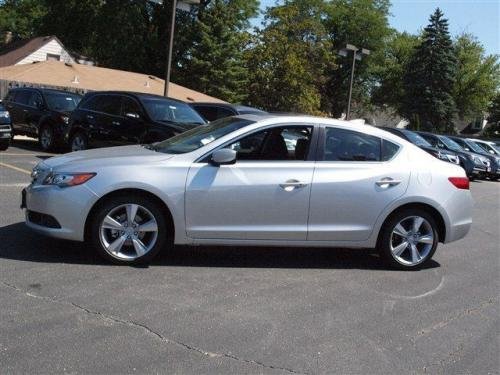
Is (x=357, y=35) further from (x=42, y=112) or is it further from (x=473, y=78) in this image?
(x=42, y=112)

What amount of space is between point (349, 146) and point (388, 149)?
46 centimetres

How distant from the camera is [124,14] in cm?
4831

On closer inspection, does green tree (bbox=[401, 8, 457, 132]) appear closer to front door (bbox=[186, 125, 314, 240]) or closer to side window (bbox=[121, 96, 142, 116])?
side window (bbox=[121, 96, 142, 116])

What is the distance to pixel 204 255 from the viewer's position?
6582 millimetres

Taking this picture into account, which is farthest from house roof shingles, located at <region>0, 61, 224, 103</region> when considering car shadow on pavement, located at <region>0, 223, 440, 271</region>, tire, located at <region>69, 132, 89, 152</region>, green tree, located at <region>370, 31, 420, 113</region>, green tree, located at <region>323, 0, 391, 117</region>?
green tree, located at <region>370, 31, 420, 113</region>

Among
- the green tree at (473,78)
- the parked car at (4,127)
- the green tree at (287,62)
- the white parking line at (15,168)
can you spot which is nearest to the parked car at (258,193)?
the white parking line at (15,168)

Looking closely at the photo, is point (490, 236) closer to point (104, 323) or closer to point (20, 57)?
point (104, 323)

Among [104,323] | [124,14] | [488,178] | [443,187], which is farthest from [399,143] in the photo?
[124,14]

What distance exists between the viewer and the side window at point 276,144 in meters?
6.17

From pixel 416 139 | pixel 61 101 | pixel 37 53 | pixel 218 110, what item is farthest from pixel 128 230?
pixel 37 53

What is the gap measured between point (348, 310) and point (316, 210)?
1.28 meters

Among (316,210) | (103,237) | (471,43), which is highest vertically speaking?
(471,43)

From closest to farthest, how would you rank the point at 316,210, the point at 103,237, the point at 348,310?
the point at 348,310 → the point at 103,237 → the point at 316,210

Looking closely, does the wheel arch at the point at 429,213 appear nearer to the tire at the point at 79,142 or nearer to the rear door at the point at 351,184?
the rear door at the point at 351,184
